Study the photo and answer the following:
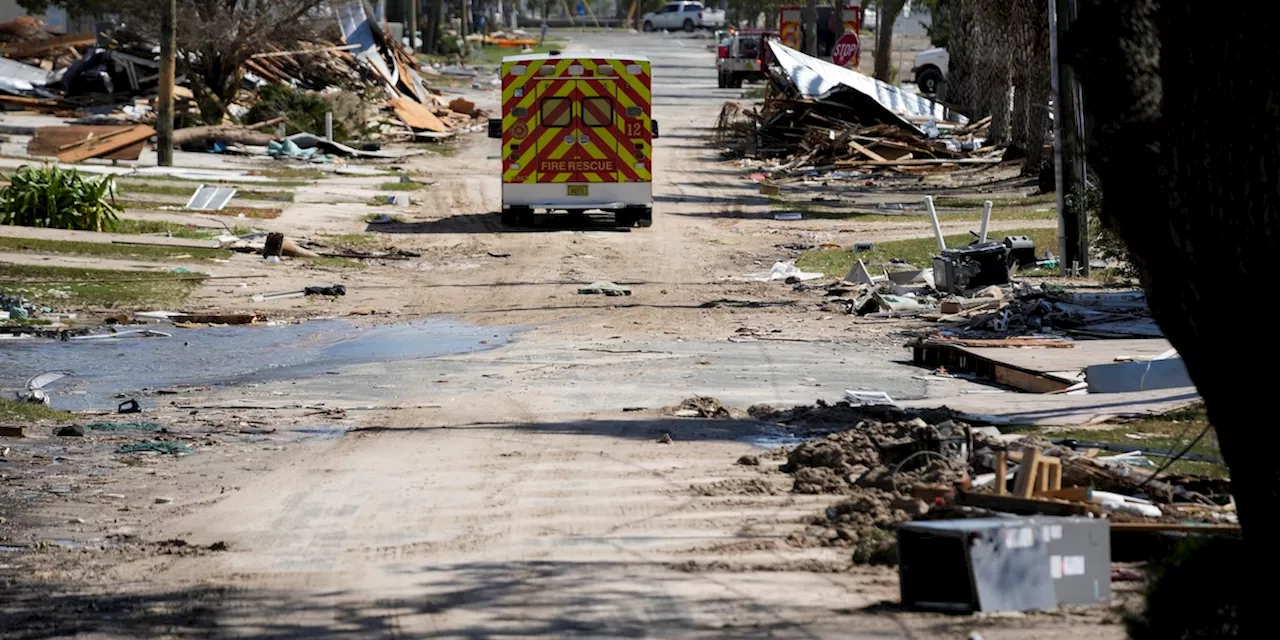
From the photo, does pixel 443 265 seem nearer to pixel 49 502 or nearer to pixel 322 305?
pixel 322 305

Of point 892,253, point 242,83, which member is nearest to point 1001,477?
point 892,253

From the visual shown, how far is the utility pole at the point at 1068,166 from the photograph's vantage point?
19.5 meters

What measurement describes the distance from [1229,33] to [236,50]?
114 ft

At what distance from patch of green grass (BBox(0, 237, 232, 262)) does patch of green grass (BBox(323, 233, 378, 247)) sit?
2.42 m

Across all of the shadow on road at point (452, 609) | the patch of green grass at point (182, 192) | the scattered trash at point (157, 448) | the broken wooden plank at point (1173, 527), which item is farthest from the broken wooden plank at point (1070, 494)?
the patch of green grass at point (182, 192)

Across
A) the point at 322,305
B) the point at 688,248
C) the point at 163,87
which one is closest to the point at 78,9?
the point at 163,87

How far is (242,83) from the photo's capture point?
140 feet

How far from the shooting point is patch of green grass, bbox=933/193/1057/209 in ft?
93.3

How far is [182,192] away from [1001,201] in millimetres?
13082

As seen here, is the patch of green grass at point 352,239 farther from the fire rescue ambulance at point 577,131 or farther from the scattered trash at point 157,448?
the scattered trash at point 157,448

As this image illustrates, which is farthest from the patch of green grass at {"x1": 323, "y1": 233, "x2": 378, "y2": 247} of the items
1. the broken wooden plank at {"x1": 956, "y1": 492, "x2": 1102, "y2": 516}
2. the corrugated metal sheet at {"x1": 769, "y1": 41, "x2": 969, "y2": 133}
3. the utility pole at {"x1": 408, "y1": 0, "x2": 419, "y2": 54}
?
the utility pole at {"x1": 408, "y1": 0, "x2": 419, "y2": 54}

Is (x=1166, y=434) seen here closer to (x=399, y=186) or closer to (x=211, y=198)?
(x=211, y=198)

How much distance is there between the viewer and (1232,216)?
6074 mm

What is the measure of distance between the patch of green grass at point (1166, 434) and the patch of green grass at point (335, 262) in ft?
39.2
